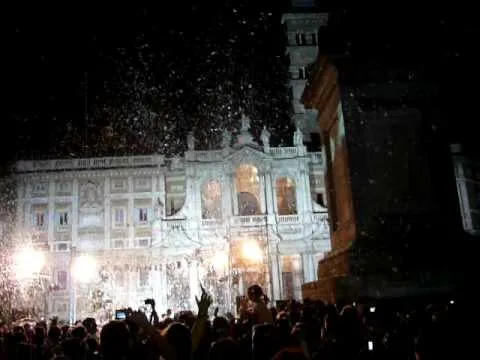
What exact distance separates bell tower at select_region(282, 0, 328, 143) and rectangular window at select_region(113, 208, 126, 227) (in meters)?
19.0

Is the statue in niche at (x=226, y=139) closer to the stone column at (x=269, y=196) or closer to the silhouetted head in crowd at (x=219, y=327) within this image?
the stone column at (x=269, y=196)

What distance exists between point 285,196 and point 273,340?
42.2m

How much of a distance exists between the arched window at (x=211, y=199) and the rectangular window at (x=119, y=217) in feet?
23.0

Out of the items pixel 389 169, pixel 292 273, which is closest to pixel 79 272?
pixel 292 273

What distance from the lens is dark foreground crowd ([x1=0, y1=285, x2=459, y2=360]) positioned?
11.2 ft

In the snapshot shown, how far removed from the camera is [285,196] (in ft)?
153

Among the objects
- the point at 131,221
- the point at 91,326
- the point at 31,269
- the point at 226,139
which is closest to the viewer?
the point at 91,326

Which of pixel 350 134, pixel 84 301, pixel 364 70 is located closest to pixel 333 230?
pixel 350 134

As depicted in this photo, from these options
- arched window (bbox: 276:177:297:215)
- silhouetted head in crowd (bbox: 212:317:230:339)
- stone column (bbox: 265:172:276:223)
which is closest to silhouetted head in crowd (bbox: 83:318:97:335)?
silhouetted head in crowd (bbox: 212:317:230:339)

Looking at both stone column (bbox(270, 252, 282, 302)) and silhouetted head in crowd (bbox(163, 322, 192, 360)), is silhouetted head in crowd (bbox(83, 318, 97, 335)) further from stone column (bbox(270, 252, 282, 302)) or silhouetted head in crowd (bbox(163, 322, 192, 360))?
stone column (bbox(270, 252, 282, 302))

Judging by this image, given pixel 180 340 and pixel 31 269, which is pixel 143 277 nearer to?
pixel 31 269

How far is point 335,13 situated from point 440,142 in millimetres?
3638

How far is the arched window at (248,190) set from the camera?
149 ft

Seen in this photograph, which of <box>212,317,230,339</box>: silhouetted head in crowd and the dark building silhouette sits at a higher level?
the dark building silhouette
